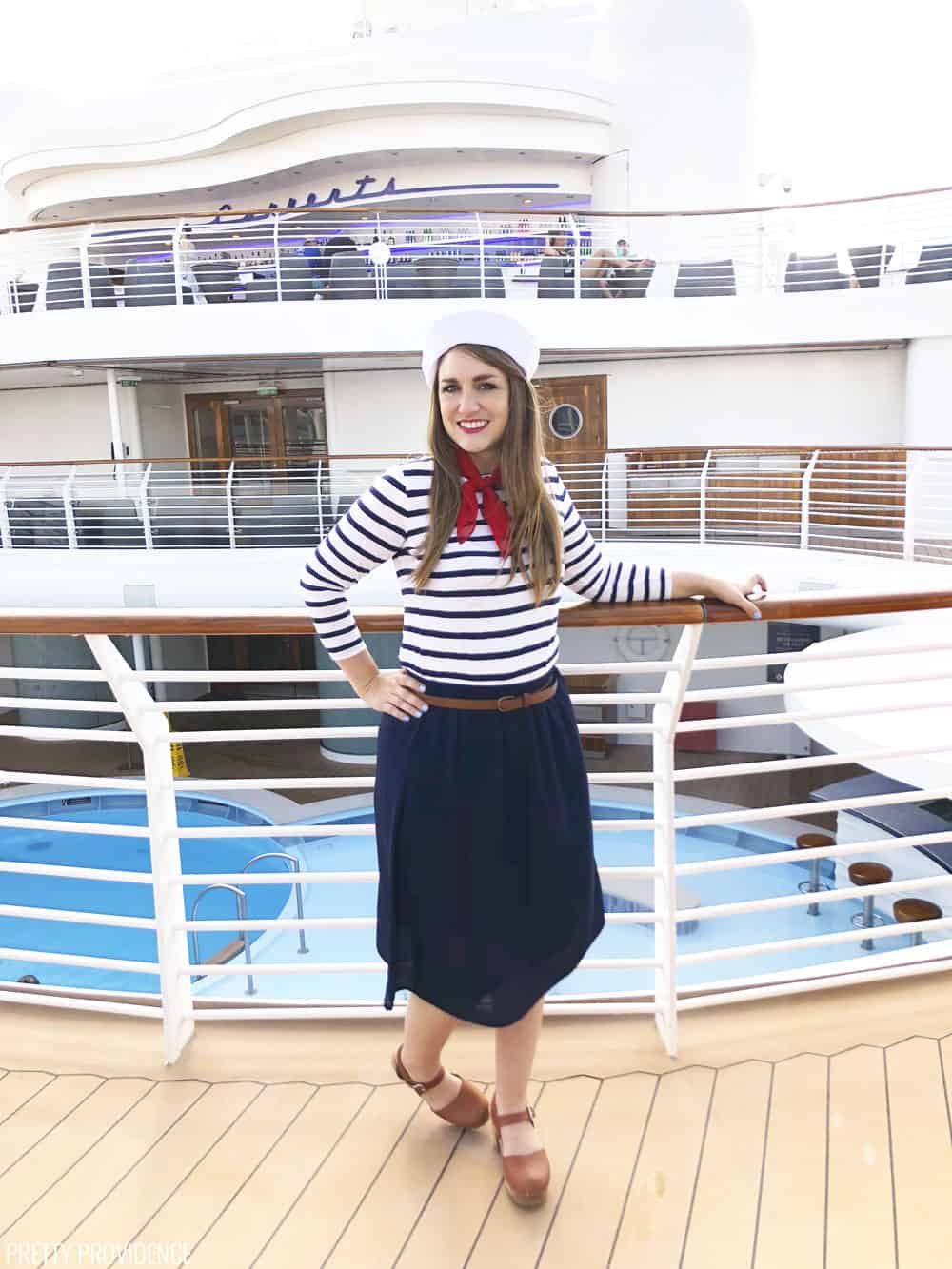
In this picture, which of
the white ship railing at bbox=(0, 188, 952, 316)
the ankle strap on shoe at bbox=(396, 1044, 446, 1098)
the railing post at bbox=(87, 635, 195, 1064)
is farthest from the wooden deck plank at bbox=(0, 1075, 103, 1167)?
the white ship railing at bbox=(0, 188, 952, 316)

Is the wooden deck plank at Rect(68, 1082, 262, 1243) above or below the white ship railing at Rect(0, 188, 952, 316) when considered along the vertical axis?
below

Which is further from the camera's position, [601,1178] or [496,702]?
[601,1178]

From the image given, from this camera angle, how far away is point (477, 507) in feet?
3.84

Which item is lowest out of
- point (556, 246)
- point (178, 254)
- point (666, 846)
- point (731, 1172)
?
point (731, 1172)

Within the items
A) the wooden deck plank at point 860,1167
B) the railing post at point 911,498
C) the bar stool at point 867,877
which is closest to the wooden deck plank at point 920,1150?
the wooden deck plank at point 860,1167

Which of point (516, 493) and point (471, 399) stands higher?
point (471, 399)

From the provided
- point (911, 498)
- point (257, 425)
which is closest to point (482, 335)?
point (911, 498)

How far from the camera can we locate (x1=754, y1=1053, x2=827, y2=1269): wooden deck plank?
1.19 meters

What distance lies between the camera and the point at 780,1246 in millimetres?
1196

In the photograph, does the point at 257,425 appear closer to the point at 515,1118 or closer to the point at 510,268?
the point at 510,268

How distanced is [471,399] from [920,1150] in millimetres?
1137

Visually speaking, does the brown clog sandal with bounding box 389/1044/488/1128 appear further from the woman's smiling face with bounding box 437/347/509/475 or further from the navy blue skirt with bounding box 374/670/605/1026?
the woman's smiling face with bounding box 437/347/509/475

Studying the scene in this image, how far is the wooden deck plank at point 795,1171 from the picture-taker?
1192mm

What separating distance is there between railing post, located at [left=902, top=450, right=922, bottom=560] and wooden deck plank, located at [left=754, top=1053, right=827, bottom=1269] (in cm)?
443
